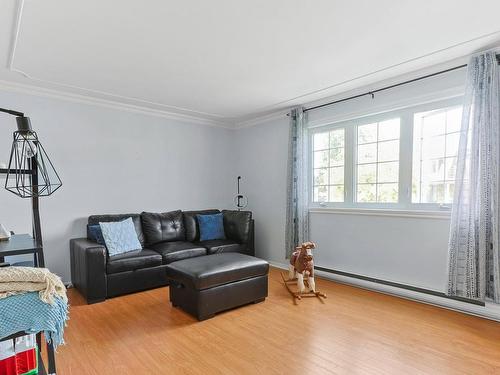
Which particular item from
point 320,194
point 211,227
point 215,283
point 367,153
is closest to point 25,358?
point 215,283

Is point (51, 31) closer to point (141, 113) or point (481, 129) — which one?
point (141, 113)

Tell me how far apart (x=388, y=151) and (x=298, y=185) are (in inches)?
49.0

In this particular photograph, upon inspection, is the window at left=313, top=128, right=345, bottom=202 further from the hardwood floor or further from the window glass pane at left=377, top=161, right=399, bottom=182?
the hardwood floor

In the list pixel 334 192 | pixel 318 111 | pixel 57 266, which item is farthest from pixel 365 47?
pixel 57 266

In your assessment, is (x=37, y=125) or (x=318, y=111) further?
(x=318, y=111)

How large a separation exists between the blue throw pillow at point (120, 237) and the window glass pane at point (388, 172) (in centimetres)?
309

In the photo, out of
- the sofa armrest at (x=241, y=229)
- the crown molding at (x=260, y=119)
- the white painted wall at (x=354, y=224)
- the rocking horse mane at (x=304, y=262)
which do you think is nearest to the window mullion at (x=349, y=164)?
the white painted wall at (x=354, y=224)

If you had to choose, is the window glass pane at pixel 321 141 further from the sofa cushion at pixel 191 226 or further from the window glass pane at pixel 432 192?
the sofa cushion at pixel 191 226

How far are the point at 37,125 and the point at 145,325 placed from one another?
269 centimetres

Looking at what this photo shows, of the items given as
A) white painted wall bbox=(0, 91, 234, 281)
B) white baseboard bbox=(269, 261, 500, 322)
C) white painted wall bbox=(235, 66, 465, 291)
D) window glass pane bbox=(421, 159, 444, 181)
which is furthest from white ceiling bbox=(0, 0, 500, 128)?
white baseboard bbox=(269, 261, 500, 322)

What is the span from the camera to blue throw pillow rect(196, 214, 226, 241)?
172 inches

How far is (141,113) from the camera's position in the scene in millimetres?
4289

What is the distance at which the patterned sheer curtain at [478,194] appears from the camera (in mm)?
2510

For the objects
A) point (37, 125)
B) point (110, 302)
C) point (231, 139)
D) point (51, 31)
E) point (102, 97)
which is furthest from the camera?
point (231, 139)
